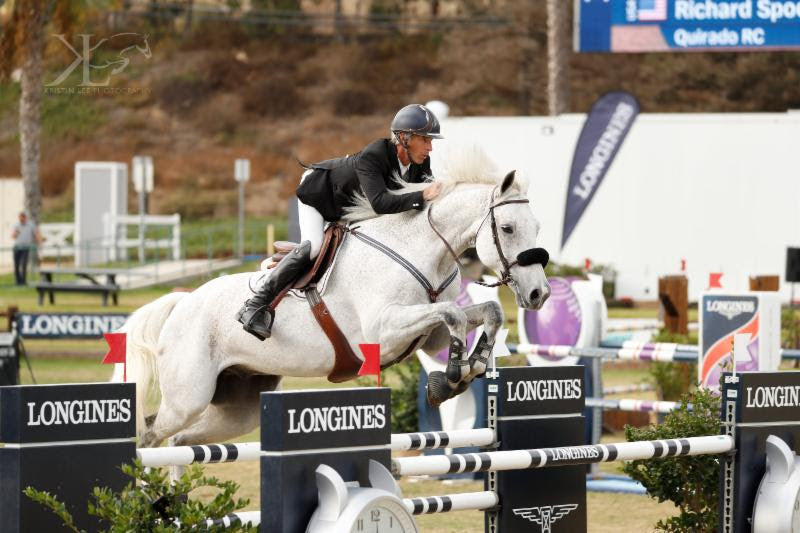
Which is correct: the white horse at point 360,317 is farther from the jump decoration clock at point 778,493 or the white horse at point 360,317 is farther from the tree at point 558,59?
the tree at point 558,59

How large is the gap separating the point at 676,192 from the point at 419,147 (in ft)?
59.3

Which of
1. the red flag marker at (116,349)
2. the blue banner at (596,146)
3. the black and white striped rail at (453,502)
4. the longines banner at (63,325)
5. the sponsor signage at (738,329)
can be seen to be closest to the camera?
the black and white striped rail at (453,502)

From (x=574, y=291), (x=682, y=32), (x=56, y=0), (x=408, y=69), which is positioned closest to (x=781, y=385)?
(x=574, y=291)

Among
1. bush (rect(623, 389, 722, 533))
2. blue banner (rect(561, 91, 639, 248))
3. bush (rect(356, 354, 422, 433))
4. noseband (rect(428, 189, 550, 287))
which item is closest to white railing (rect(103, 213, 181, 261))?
blue banner (rect(561, 91, 639, 248))

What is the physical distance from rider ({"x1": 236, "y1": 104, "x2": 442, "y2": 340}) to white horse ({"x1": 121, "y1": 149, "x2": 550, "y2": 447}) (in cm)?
9

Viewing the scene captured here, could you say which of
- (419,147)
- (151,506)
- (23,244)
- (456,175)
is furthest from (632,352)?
(23,244)

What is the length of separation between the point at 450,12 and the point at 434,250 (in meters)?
47.4

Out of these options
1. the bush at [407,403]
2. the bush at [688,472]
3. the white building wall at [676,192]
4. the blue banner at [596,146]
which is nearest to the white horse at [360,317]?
the bush at [688,472]

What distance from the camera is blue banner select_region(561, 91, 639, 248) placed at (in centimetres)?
1925

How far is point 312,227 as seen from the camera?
19.9ft

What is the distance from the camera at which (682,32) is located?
22.3 meters

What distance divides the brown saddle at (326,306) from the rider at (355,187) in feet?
0.14

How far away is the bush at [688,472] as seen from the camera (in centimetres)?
555

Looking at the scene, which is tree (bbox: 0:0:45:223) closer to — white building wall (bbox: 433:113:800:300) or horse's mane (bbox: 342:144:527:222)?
white building wall (bbox: 433:113:800:300)
